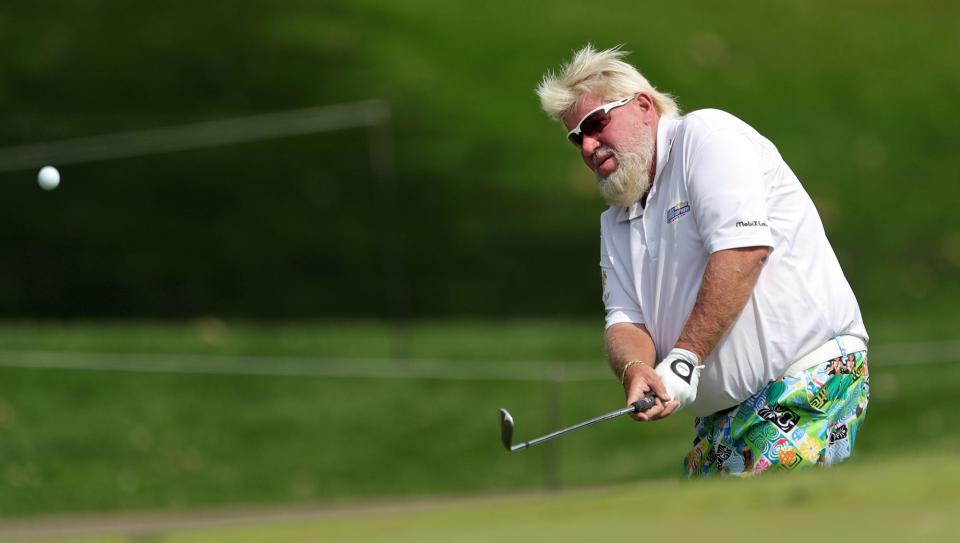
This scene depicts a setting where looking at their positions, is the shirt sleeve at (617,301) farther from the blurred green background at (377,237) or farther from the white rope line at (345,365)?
the white rope line at (345,365)

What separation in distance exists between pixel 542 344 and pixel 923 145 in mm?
6763

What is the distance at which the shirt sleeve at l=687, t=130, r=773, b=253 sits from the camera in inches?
174

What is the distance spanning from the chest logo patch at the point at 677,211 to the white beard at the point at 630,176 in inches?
4.8

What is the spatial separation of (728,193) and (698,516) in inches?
87.9

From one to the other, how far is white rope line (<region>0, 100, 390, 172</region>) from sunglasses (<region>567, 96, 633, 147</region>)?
36.5 ft

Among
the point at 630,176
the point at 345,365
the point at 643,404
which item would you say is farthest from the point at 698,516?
the point at 345,365

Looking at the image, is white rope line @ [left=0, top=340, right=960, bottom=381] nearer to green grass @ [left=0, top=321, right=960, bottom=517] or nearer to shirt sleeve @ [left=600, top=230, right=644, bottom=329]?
green grass @ [left=0, top=321, right=960, bottom=517]

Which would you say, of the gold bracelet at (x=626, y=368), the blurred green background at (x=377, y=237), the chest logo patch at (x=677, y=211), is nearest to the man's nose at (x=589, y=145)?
the chest logo patch at (x=677, y=211)

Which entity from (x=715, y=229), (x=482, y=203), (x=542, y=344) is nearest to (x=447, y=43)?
(x=482, y=203)

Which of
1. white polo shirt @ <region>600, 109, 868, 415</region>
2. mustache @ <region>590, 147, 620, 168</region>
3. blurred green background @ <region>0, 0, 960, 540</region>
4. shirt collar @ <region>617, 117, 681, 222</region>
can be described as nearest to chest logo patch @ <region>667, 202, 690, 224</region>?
white polo shirt @ <region>600, 109, 868, 415</region>

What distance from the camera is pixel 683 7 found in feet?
66.3

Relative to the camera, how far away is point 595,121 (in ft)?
15.7

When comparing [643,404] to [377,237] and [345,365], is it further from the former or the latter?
[377,237]

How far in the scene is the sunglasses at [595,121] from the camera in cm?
475
